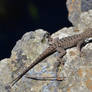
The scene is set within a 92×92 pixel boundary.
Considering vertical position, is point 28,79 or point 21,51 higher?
point 21,51

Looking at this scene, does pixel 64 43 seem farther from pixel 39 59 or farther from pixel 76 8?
pixel 76 8

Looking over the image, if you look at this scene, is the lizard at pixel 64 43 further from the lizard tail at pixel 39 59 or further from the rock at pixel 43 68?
the rock at pixel 43 68

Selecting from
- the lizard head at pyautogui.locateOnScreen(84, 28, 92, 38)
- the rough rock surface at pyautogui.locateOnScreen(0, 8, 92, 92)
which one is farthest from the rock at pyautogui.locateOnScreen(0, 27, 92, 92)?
the lizard head at pyautogui.locateOnScreen(84, 28, 92, 38)

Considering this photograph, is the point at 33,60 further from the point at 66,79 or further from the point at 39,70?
the point at 66,79

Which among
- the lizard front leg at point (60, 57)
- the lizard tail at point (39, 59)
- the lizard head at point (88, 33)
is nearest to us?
the lizard front leg at point (60, 57)

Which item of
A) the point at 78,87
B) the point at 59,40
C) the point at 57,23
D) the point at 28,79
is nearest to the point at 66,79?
the point at 78,87

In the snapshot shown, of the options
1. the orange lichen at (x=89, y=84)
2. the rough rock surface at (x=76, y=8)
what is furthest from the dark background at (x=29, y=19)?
the orange lichen at (x=89, y=84)

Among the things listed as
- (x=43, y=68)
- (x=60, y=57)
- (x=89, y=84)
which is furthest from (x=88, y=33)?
(x=89, y=84)
